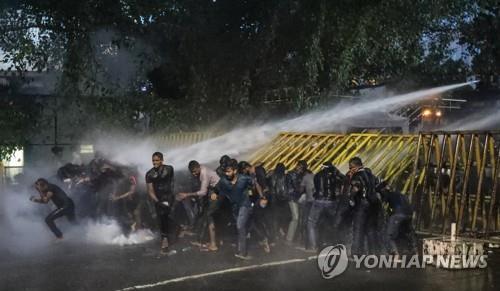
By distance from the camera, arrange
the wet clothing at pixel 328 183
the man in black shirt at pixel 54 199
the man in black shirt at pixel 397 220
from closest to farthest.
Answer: the man in black shirt at pixel 397 220
the wet clothing at pixel 328 183
the man in black shirt at pixel 54 199

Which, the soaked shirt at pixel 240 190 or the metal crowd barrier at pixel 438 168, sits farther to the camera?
the metal crowd barrier at pixel 438 168

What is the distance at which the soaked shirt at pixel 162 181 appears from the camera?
11.1m

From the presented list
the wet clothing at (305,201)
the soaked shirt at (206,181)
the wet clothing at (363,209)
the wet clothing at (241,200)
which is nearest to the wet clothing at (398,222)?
the wet clothing at (363,209)

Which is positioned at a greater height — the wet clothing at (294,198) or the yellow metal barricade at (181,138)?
the yellow metal barricade at (181,138)

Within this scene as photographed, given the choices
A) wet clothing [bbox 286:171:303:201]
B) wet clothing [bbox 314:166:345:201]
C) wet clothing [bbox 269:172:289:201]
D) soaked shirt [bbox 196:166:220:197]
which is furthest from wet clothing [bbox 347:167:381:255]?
soaked shirt [bbox 196:166:220:197]

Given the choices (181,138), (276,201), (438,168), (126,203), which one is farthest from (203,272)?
(181,138)

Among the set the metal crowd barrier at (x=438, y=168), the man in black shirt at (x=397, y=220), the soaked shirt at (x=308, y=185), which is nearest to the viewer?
the man in black shirt at (x=397, y=220)

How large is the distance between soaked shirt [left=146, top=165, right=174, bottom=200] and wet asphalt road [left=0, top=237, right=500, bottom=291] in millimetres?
1063

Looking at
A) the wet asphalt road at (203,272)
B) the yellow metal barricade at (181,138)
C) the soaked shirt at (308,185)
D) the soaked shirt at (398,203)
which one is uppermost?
the yellow metal barricade at (181,138)

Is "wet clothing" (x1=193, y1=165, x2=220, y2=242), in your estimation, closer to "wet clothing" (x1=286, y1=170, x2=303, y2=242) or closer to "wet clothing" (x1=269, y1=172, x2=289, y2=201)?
"wet clothing" (x1=269, y1=172, x2=289, y2=201)

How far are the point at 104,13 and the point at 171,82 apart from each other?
133 inches

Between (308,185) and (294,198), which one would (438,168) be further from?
(294,198)

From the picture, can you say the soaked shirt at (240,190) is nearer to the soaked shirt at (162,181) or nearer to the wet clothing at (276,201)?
the soaked shirt at (162,181)

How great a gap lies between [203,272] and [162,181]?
237 cm
